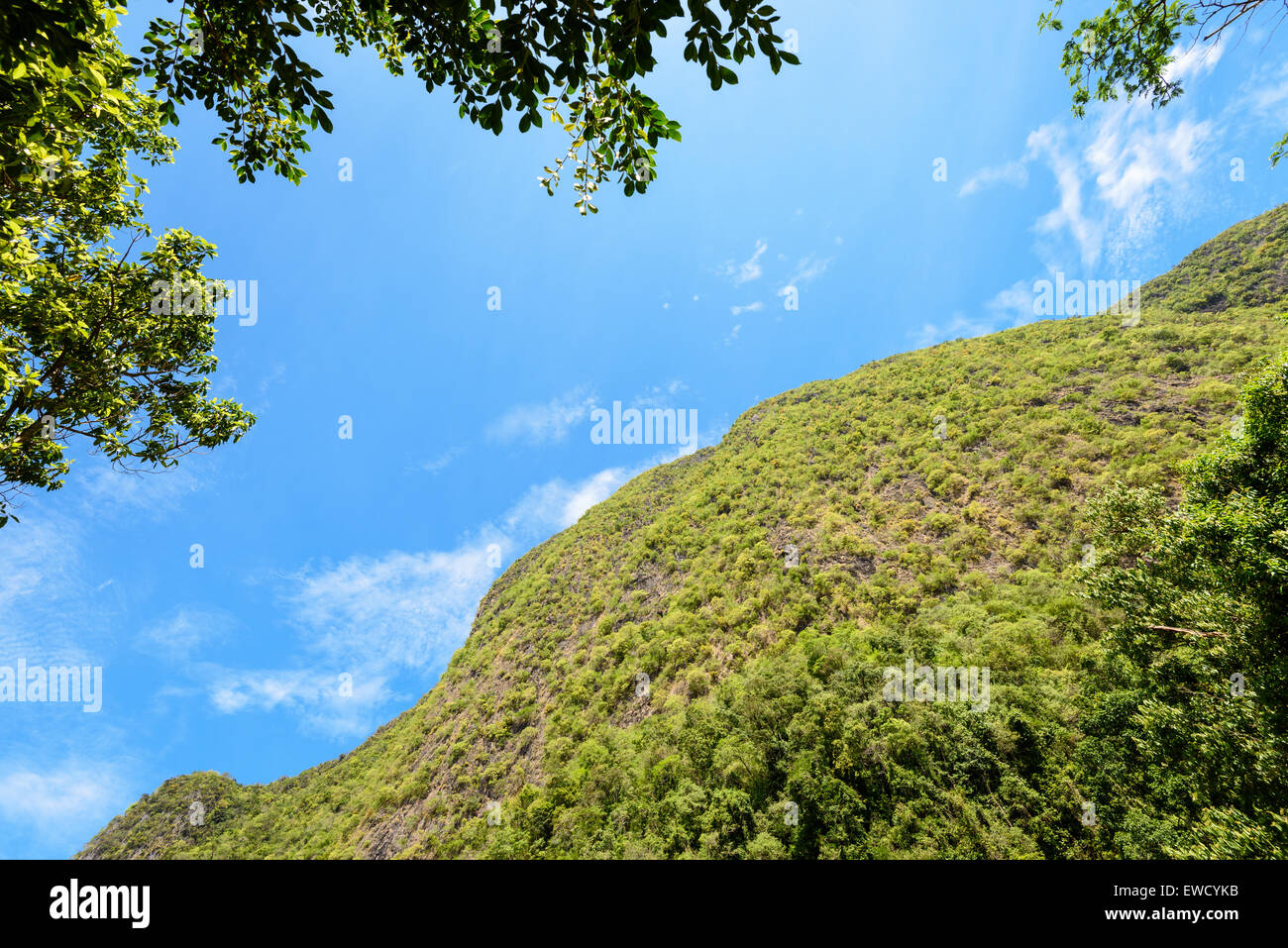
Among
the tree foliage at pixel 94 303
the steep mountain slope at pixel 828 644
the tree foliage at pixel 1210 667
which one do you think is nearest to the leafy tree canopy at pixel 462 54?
the tree foliage at pixel 94 303

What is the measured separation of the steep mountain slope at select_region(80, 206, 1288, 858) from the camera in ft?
47.3

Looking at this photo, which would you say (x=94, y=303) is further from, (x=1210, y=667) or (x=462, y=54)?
(x=1210, y=667)

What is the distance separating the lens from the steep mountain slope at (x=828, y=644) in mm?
14430

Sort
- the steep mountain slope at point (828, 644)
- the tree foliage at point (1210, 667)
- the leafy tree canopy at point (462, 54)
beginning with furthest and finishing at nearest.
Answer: the steep mountain slope at point (828, 644) → the tree foliage at point (1210, 667) → the leafy tree canopy at point (462, 54)

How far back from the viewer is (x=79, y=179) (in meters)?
6.16

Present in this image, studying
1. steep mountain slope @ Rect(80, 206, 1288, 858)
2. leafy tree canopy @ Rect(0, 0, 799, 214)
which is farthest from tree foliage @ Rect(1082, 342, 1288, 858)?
Result: leafy tree canopy @ Rect(0, 0, 799, 214)

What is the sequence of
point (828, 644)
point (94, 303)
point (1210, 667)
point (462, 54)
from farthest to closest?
point (828, 644)
point (1210, 667)
point (94, 303)
point (462, 54)

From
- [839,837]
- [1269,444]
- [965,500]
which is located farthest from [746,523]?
[1269,444]

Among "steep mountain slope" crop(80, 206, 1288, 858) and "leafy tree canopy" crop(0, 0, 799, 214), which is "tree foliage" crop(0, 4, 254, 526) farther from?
"steep mountain slope" crop(80, 206, 1288, 858)

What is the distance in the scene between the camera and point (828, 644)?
20141 mm

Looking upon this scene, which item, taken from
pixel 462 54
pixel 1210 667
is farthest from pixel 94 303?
pixel 1210 667

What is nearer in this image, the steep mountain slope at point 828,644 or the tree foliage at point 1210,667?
the tree foliage at point 1210,667

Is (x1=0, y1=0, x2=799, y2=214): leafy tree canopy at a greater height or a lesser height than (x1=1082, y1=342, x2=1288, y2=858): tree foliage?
greater

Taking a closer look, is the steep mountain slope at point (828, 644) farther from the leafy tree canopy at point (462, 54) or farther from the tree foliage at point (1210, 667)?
the leafy tree canopy at point (462, 54)
